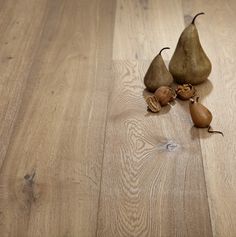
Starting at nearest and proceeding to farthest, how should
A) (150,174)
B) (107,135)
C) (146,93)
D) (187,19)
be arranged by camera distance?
1. (150,174)
2. (107,135)
3. (146,93)
4. (187,19)

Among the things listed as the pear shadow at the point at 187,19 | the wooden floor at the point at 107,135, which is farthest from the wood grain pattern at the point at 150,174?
the pear shadow at the point at 187,19

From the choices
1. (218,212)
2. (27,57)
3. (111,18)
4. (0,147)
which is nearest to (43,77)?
(27,57)

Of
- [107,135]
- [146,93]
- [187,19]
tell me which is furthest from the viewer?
[187,19]

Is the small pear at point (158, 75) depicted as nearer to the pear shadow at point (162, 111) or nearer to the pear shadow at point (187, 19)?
the pear shadow at point (162, 111)

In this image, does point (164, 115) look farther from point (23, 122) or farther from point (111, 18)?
point (111, 18)

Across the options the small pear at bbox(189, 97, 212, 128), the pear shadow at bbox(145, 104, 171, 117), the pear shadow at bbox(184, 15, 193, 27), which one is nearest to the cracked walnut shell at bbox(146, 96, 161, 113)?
the pear shadow at bbox(145, 104, 171, 117)

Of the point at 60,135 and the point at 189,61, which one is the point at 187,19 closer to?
the point at 189,61

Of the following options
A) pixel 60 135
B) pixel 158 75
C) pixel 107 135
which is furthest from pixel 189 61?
pixel 60 135
